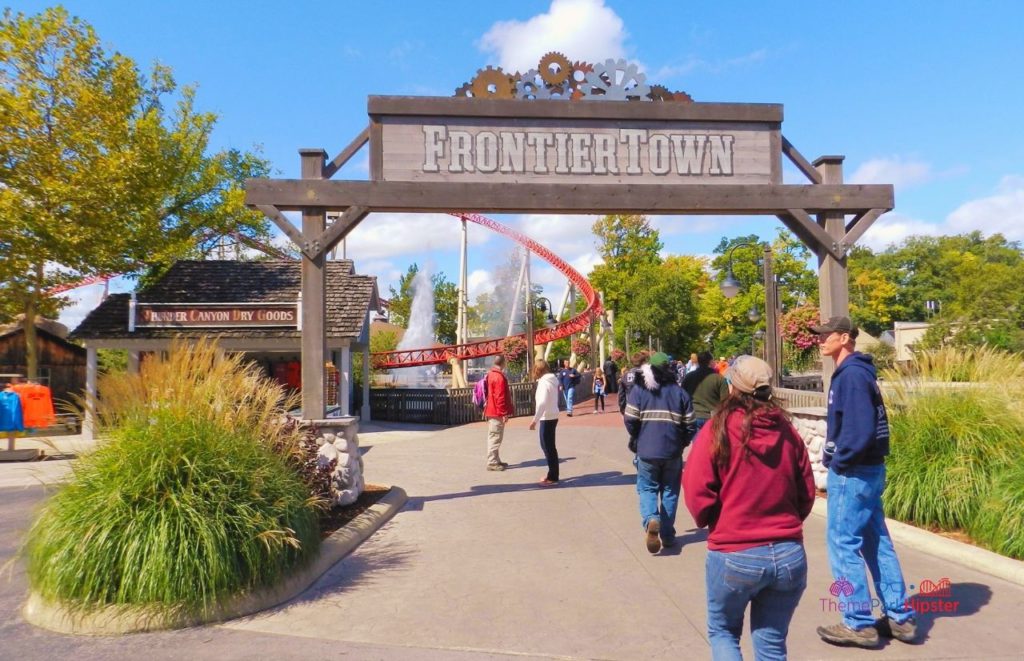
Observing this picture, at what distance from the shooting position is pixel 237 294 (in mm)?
18750

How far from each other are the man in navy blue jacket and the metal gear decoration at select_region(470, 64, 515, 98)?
17.7 ft

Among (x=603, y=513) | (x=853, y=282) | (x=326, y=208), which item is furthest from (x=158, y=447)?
(x=853, y=282)

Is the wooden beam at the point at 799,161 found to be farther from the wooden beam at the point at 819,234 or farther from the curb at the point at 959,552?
the curb at the point at 959,552

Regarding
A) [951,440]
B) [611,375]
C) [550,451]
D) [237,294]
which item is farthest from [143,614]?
[611,375]

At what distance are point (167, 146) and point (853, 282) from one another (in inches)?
2370

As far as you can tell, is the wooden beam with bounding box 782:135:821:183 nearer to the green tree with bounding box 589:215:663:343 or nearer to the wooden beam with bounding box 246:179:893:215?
the wooden beam with bounding box 246:179:893:215

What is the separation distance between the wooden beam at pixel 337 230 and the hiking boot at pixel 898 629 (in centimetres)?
610

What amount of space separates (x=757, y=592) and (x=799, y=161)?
6.86 m

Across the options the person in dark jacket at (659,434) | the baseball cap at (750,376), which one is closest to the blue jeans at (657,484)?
the person in dark jacket at (659,434)

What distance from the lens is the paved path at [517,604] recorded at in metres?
4.03

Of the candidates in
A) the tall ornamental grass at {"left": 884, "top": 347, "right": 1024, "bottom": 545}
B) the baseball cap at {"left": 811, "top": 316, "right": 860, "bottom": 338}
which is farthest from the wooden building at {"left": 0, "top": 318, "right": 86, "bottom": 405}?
the baseball cap at {"left": 811, "top": 316, "right": 860, "bottom": 338}

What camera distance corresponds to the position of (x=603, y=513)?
7.57 meters

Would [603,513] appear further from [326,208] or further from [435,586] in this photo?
[326,208]

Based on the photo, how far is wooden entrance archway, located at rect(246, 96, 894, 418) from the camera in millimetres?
7824
